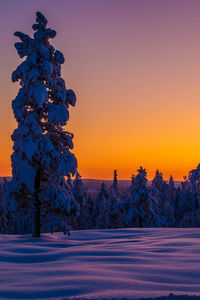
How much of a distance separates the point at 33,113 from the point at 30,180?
3.14 metres

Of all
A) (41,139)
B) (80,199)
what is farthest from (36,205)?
(80,199)

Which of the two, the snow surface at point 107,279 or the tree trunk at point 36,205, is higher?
the tree trunk at point 36,205

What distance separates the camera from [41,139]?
13.8 metres

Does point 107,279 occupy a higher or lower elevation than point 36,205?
lower

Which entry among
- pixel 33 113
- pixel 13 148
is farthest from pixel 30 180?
pixel 33 113

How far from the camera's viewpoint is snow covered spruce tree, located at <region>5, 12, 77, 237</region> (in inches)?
539

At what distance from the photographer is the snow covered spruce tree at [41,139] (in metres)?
13.7

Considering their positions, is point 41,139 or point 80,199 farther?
point 80,199

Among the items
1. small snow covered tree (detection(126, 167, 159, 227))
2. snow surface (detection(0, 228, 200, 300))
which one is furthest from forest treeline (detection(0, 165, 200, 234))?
snow surface (detection(0, 228, 200, 300))

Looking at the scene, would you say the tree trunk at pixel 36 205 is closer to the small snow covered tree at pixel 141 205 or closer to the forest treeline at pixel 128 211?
the forest treeline at pixel 128 211

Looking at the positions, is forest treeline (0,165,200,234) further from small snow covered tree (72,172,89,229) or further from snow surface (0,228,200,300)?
snow surface (0,228,200,300)

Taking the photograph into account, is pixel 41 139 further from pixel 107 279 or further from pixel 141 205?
pixel 141 205

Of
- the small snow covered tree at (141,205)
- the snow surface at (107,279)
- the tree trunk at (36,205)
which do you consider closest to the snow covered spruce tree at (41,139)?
the tree trunk at (36,205)

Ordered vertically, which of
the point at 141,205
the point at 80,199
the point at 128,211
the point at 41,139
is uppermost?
the point at 41,139
